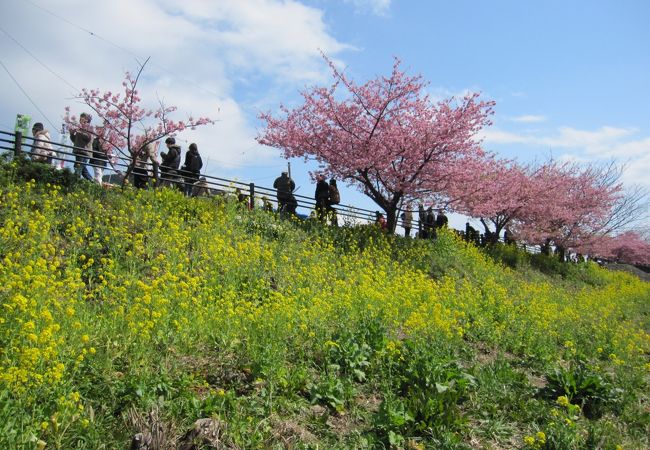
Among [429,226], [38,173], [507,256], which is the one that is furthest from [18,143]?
[507,256]

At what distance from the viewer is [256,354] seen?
4.60m

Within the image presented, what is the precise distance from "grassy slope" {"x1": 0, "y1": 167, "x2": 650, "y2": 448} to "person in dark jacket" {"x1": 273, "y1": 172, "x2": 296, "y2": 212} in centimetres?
506

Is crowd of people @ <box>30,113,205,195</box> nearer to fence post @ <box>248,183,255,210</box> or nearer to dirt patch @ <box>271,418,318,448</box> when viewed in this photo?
fence post @ <box>248,183,255,210</box>

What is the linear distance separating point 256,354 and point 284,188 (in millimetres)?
10550

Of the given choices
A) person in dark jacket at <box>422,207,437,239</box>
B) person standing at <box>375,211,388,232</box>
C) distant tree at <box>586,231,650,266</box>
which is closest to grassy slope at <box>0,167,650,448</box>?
person standing at <box>375,211,388,232</box>

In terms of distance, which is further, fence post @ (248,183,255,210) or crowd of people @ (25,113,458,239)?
fence post @ (248,183,255,210)

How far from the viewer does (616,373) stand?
6613 mm

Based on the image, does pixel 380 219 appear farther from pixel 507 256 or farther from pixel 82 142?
pixel 82 142

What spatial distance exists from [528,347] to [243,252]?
5.09m

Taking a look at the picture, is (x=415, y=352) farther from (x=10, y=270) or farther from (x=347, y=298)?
(x=10, y=270)

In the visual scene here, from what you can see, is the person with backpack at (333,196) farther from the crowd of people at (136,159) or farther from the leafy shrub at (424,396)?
the leafy shrub at (424,396)

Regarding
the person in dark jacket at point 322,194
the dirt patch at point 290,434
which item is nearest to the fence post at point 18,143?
the person in dark jacket at point 322,194

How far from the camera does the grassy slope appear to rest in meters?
3.65

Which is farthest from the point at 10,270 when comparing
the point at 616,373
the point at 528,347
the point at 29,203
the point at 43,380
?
the point at 616,373
